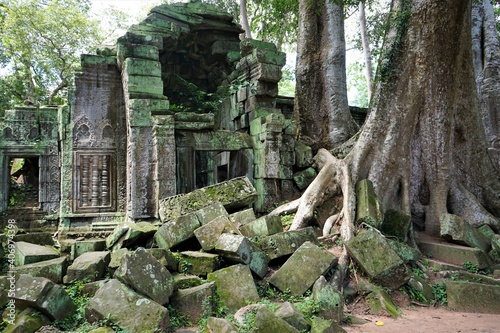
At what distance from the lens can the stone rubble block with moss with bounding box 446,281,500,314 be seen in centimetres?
397

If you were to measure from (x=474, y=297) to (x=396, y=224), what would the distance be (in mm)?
1379

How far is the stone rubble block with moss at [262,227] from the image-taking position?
15.7 ft

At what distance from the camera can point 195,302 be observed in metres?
3.48

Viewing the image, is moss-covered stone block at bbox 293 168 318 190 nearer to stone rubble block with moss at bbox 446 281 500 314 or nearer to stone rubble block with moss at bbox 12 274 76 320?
stone rubble block with moss at bbox 446 281 500 314

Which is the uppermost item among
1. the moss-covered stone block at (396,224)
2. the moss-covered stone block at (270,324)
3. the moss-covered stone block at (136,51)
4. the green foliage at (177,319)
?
the moss-covered stone block at (136,51)

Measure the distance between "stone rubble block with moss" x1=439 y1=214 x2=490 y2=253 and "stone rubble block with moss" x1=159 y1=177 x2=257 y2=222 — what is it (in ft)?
8.93

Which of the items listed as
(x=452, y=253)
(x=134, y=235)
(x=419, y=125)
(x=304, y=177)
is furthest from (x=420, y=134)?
(x=134, y=235)

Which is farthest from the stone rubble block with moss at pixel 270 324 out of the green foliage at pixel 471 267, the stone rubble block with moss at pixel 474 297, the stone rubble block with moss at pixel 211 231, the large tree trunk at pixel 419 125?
the green foliage at pixel 471 267

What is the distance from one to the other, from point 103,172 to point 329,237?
15.6 ft

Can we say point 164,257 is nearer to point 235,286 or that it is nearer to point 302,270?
point 235,286

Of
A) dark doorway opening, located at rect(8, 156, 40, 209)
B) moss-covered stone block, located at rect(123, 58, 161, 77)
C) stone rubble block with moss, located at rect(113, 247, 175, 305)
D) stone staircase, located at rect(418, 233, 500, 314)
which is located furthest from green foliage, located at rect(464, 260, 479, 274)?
dark doorway opening, located at rect(8, 156, 40, 209)

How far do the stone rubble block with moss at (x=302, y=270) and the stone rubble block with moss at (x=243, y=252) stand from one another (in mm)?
185

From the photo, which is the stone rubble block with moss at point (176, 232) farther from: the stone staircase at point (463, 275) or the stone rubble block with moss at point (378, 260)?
the stone staircase at point (463, 275)

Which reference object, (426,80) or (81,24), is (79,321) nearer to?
(426,80)
